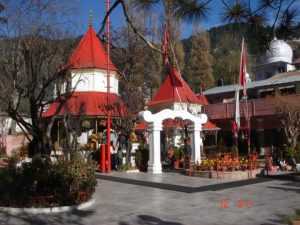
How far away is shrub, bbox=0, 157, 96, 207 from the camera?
1230 centimetres

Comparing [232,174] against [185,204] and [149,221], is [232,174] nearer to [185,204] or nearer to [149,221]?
[185,204]

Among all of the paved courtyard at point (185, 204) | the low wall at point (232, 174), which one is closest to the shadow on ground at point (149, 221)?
the paved courtyard at point (185, 204)

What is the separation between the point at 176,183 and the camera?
60.1ft

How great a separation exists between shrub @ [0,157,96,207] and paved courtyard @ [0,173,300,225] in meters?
0.68

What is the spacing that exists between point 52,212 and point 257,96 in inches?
1432

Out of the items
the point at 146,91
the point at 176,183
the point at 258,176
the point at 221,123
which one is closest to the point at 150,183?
the point at 176,183

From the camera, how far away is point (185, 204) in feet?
43.4

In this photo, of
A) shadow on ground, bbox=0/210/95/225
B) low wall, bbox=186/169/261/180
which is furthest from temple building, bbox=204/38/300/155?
shadow on ground, bbox=0/210/95/225

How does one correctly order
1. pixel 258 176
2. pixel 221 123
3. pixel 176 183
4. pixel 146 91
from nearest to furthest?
pixel 176 183
pixel 258 176
pixel 221 123
pixel 146 91

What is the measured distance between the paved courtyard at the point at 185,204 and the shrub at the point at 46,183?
→ 0.68m

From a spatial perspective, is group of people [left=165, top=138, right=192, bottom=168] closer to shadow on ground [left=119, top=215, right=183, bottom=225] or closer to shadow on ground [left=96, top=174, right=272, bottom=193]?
shadow on ground [left=96, top=174, right=272, bottom=193]

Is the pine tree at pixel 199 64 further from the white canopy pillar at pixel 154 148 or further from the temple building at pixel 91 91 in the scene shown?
the white canopy pillar at pixel 154 148

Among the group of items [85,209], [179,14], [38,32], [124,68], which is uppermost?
[124,68]

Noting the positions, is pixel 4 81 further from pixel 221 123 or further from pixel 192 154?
pixel 221 123
